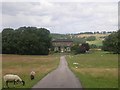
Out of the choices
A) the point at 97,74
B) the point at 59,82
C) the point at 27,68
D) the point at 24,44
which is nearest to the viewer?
the point at 59,82

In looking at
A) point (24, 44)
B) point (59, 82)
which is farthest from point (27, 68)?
point (24, 44)

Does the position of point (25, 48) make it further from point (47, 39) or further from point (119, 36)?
point (119, 36)

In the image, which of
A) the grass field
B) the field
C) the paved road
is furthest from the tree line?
the paved road

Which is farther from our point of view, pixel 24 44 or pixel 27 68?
pixel 24 44

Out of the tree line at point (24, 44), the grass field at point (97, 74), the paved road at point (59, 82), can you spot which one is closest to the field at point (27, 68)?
the paved road at point (59, 82)

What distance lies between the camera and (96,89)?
28.0m

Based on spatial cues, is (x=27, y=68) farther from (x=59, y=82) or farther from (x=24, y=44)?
(x=24, y=44)

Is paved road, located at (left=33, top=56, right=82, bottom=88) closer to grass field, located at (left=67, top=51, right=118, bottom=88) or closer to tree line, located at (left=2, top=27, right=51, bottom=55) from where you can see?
grass field, located at (left=67, top=51, right=118, bottom=88)

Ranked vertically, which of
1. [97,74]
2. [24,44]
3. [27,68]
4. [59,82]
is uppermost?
[24,44]

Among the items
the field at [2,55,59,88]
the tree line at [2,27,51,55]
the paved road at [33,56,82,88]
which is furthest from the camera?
the tree line at [2,27,51,55]

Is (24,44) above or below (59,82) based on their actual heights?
above

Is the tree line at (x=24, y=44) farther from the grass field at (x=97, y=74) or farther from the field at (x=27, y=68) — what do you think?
the grass field at (x=97, y=74)

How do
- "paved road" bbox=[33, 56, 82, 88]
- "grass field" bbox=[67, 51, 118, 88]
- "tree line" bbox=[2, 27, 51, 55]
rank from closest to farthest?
"paved road" bbox=[33, 56, 82, 88], "grass field" bbox=[67, 51, 118, 88], "tree line" bbox=[2, 27, 51, 55]

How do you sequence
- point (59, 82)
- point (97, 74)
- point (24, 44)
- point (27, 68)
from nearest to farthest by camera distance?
point (59, 82), point (97, 74), point (27, 68), point (24, 44)
